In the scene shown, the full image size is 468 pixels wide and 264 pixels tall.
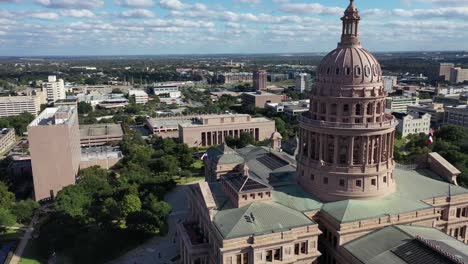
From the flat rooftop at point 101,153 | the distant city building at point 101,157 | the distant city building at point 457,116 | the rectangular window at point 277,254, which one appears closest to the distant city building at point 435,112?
the distant city building at point 457,116

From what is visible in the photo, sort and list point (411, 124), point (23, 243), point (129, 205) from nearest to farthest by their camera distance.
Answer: point (23, 243)
point (129, 205)
point (411, 124)

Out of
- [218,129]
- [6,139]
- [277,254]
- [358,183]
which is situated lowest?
[6,139]

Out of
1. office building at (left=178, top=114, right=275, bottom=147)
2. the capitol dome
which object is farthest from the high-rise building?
the capitol dome

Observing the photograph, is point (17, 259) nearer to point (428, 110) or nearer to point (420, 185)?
point (420, 185)

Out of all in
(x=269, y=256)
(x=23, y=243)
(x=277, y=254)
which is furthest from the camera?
(x=23, y=243)

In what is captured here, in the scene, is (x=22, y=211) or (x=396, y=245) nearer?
(x=396, y=245)

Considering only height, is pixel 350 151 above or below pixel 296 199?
above

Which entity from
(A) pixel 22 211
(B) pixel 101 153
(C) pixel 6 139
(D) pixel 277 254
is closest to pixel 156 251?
(D) pixel 277 254

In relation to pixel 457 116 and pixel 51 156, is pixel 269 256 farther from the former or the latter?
pixel 457 116
